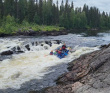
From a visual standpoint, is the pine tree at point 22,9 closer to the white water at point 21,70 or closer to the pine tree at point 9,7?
the pine tree at point 9,7

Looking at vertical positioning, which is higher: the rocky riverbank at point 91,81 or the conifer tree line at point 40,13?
the conifer tree line at point 40,13

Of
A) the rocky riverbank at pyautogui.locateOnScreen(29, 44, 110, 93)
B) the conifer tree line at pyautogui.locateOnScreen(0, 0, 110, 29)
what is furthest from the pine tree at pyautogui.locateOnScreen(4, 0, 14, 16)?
the rocky riverbank at pyautogui.locateOnScreen(29, 44, 110, 93)

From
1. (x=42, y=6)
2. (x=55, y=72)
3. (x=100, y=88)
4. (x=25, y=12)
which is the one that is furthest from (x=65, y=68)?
(x=42, y=6)

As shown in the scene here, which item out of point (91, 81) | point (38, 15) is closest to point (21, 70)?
point (91, 81)

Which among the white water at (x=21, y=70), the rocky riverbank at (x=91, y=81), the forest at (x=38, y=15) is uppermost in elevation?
the forest at (x=38, y=15)

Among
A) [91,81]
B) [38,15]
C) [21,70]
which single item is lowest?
[21,70]

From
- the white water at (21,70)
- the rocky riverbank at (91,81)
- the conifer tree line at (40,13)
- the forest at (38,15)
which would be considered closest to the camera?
the rocky riverbank at (91,81)

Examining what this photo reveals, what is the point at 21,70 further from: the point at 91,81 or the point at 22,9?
the point at 22,9

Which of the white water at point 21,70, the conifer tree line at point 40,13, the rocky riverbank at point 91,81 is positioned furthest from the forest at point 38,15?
the rocky riverbank at point 91,81

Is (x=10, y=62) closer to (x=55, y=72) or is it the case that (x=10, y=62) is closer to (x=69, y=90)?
(x=55, y=72)

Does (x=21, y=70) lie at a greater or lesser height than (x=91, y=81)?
lesser

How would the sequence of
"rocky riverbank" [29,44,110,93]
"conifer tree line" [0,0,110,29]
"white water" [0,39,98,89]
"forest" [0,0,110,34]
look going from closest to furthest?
1. "rocky riverbank" [29,44,110,93]
2. "white water" [0,39,98,89]
3. "forest" [0,0,110,34]
4. "conifer tree line" [0,0,110,29]

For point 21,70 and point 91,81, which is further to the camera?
point 21,70

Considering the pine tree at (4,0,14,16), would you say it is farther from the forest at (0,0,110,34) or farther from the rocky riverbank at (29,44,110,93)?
the rocky riverbank at (29,44,110,93)
